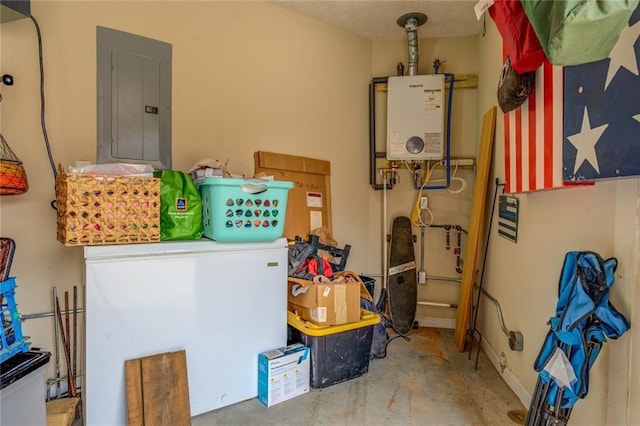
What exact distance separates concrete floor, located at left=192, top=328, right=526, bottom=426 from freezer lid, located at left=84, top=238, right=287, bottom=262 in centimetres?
93

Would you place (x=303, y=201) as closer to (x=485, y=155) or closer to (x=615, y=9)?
(x=485, y=155)

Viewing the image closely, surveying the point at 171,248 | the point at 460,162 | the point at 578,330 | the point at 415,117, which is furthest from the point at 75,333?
the point at 460,162

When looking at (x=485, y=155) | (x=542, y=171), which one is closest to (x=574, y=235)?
(x=542, y=171)

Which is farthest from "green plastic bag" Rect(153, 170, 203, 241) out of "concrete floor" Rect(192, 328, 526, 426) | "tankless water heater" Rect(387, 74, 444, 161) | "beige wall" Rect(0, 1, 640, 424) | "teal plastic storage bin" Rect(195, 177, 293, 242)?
"tankless water heater" Rect(387, 74, 444, 161)

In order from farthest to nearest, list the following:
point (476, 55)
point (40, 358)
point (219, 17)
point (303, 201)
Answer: point (476, 55)
point (303, 201)
point (219, 17)
point (40, 358)

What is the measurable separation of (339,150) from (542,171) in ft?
6.65

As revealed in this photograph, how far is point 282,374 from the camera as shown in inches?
84.9

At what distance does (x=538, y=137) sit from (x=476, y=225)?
4.21 ft

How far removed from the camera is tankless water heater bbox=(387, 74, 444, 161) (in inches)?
135

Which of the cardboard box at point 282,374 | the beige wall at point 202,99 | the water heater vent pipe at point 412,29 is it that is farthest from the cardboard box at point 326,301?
the water heater vent pipe at point 412,29

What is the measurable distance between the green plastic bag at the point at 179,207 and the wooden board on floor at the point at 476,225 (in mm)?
2192

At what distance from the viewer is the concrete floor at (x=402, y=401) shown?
2004mm

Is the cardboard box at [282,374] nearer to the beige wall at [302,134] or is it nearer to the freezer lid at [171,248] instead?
the freezer lid at [171,248]

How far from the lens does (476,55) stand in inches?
138
